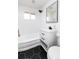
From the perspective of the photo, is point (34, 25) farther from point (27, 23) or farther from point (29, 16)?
point (29, 16)

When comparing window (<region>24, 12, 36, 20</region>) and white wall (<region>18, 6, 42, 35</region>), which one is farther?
window (<region>24, 12, 36, 20</region>)

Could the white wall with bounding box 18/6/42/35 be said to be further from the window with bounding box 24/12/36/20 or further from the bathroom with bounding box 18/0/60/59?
the window with bounding box 24/12/36/20

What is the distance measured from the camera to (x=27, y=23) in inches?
128

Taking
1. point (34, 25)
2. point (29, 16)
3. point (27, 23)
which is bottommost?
point (34, 25)

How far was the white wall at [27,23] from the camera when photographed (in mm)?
3027

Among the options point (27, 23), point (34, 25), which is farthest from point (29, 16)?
point (34, 25)

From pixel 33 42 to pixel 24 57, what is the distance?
0.78 meters

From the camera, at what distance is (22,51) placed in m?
2.11

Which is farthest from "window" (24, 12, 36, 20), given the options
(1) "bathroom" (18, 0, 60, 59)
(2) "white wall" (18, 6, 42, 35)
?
(2) "white wall" (18, 6, 42, 35)

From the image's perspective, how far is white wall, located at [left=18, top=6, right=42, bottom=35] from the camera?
119 inches

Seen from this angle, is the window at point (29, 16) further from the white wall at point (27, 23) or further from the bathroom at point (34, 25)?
the white wall at point (27, 23)
